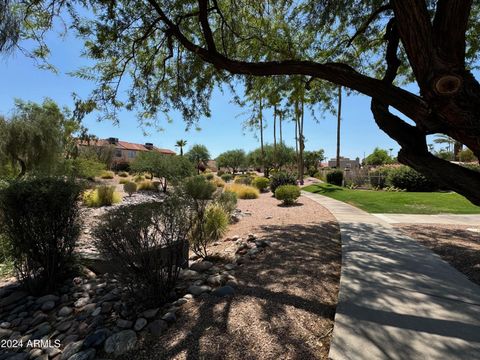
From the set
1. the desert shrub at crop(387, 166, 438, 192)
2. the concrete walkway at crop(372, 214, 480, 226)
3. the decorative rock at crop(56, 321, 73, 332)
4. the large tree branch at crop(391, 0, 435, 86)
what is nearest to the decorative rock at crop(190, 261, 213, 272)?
the decorative rock at crop(56, 321, 73, 332)

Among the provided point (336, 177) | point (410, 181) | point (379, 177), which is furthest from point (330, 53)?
point (336, 177)

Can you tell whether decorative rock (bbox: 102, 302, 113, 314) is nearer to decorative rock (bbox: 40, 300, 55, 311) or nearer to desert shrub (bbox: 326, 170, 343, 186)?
decorative rock (bbox: 40, 300, 55, 311)

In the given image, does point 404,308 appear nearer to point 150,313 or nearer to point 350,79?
point 350,79

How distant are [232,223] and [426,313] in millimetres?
Answer: 7284

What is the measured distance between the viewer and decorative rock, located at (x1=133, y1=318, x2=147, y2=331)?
306 centimetres

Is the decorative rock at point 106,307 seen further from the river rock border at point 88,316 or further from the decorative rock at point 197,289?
the decorative rock at point 197,289

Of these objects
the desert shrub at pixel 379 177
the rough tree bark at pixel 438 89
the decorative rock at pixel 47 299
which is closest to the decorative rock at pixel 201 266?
the decorative rock at pixel 47 299

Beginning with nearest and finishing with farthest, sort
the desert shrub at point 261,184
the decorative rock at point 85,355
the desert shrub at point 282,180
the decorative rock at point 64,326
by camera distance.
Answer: the decorative rock at point 85,355 → the decorative rock at point 64,326 → the desert shrub at point 282,180 → the desert shrub at point 261,184

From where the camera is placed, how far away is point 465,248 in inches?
231

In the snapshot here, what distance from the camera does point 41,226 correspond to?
418 cm

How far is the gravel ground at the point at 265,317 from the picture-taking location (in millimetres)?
2572

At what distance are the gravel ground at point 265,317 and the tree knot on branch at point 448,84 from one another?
8.74 feet

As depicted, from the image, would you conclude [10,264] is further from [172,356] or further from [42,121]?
[42,121]

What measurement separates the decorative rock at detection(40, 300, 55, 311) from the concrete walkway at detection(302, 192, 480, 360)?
381 cm
